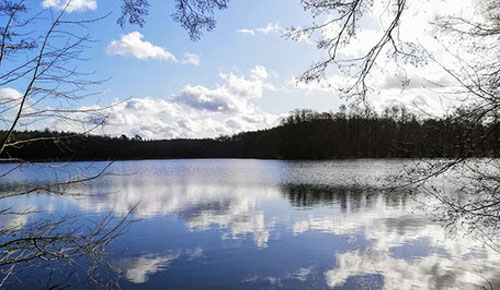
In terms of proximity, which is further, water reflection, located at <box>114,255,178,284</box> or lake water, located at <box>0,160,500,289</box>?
water reflection, located at <box>114,255,178,284</box>

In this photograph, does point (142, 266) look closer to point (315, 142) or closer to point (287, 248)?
point (287, 248)

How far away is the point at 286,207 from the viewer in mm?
15336

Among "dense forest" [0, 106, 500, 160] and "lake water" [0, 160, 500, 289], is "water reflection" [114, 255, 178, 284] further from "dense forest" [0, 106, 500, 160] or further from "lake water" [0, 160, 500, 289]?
"dense forest" [0, 106, 500, 160]

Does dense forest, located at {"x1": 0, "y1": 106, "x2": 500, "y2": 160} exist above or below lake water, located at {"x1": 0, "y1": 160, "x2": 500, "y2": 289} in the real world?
above

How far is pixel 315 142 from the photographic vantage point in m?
64.8

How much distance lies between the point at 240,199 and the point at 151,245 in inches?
341

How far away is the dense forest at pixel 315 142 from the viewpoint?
282 cm

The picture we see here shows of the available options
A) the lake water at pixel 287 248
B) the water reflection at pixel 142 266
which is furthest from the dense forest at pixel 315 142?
the water reflection at pixel 142 266

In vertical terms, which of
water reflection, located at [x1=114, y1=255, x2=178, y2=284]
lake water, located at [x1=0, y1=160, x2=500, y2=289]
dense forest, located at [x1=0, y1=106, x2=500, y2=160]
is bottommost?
water reflection, located at [x1=114, y1=255, x2=178, y2=284]

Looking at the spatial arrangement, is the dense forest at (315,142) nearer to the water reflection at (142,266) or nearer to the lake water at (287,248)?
the lake water at (287,248)

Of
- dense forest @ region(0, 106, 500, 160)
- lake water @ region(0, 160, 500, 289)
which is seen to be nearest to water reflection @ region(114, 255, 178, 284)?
lake water @ region(0, 160, 500, 289)

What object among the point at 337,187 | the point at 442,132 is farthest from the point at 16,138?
the point at 337,187

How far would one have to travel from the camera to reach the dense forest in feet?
9.27

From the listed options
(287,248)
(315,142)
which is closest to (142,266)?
(287,248)
